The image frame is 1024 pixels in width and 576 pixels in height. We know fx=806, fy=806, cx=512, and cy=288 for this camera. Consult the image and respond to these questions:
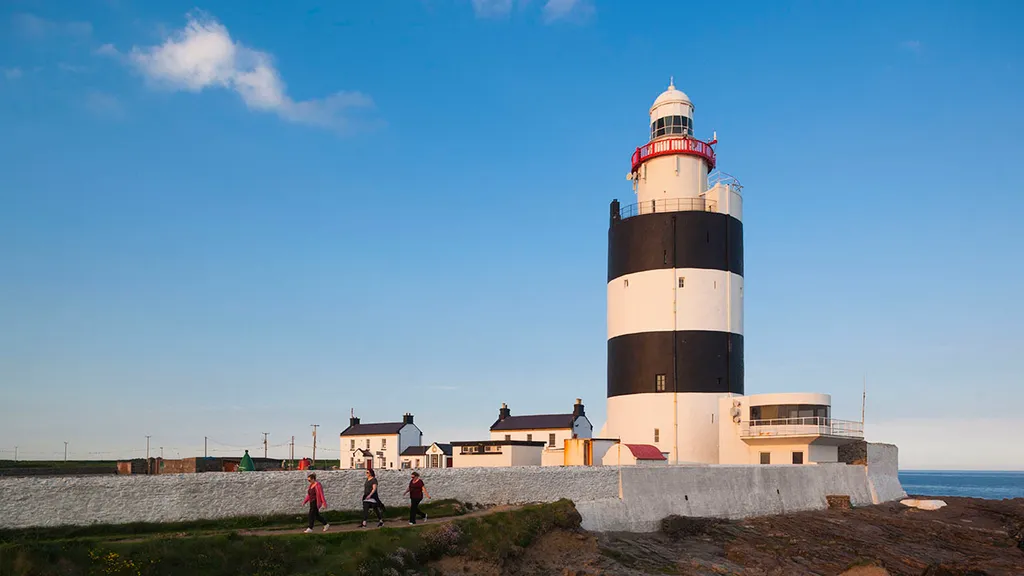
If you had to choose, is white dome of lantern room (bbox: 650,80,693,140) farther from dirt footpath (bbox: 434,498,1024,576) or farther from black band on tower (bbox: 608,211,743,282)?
dirt footpath (bbox: 434,498,1024,576)

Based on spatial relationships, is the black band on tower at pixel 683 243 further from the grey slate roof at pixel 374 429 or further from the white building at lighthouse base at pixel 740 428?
the grey slate roof at pixel 374 429

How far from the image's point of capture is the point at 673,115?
4191cm

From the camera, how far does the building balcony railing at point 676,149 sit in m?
40.9

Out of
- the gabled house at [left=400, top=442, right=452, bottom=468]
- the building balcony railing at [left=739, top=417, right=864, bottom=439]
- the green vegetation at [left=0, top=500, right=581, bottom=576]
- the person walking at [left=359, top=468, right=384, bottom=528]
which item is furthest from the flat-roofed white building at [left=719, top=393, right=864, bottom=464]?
the person walking at [left=359, top=468, right=384, bottom=528]

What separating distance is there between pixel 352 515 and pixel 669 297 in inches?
885

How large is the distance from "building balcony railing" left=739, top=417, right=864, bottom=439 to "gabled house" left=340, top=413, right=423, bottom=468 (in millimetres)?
27057

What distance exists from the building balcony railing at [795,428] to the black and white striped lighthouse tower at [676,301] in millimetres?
1731

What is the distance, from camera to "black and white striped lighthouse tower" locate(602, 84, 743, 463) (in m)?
38.5

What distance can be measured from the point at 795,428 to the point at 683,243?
10.1 meters

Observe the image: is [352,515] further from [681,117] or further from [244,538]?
[681,117]

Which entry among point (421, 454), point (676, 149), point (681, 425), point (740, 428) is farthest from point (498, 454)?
point (421, 454)

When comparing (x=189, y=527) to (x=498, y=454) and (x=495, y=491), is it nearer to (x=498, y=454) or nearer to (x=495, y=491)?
(x=495, y=491)

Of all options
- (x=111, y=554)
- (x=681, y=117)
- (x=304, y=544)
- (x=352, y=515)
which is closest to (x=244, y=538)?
(x=304, y=544)

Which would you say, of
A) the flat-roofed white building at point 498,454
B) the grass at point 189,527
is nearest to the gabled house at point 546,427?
the flat-roofed white building at point 498,454
